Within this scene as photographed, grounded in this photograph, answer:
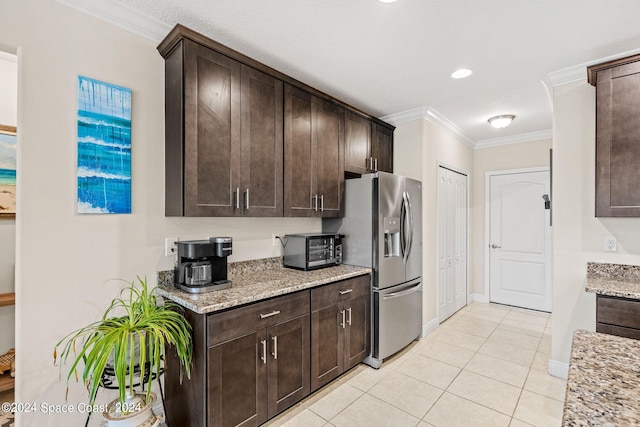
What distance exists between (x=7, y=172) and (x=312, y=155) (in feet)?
7.93

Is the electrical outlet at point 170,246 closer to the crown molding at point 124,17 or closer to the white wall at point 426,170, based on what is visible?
the crown molding at point 124,17

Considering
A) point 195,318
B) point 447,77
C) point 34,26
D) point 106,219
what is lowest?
point 195,318

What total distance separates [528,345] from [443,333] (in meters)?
0.86

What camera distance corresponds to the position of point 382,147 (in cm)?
368

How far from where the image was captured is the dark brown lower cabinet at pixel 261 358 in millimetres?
1724

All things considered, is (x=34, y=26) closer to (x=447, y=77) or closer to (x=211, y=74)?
(x=211, y=74)

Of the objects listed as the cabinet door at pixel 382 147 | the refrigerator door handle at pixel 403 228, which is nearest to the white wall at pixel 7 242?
the cabinet door at pixel 382 147

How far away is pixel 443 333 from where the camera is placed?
3.66 m

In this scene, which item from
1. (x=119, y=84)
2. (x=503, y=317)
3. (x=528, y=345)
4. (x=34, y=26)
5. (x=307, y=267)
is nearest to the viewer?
(x=34, y=26)

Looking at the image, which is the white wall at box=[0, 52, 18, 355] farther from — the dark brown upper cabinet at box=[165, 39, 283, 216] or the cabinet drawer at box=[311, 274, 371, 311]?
the cabinet drawer at box=[311, 274, 371, 311]

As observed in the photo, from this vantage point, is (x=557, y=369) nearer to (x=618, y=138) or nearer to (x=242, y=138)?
(x=618, y=138)

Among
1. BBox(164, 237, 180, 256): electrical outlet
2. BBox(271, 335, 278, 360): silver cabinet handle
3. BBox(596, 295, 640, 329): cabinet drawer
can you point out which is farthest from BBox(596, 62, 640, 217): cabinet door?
BBox(164, 237, 180, 256): electrical outlet

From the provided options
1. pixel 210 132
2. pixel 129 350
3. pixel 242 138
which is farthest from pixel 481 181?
pixel 129 350

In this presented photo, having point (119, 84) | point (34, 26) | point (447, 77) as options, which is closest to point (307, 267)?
point (119, 84)
